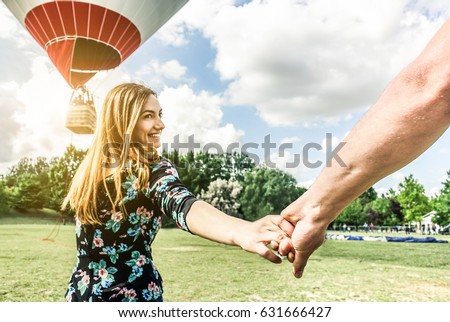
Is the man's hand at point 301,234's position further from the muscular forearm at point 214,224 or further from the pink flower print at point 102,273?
the pink flower print at point 102,273

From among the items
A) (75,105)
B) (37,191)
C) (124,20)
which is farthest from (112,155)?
(37,191)

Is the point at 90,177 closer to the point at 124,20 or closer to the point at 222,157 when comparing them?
the point at 124,20

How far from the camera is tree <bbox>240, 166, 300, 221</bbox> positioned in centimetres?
1534

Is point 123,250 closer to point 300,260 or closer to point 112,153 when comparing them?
point 112,153

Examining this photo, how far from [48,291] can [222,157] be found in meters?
13.2

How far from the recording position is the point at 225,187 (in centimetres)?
1563

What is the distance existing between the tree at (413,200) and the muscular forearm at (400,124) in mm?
22609

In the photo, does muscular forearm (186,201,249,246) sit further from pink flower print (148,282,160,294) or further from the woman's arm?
pink flower print (148,282,160,294)

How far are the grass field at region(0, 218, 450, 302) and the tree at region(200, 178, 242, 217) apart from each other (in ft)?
21.6

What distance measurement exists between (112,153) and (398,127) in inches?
29.6

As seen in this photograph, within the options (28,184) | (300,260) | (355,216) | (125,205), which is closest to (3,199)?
(28,184)

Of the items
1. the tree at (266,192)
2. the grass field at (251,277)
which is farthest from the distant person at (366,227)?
the grass field at (251,277)

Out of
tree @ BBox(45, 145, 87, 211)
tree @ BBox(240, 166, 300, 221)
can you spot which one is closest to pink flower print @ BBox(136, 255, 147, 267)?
tree @ BBox(240, 166, 300, 221)

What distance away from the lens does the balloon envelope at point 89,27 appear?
701cm
